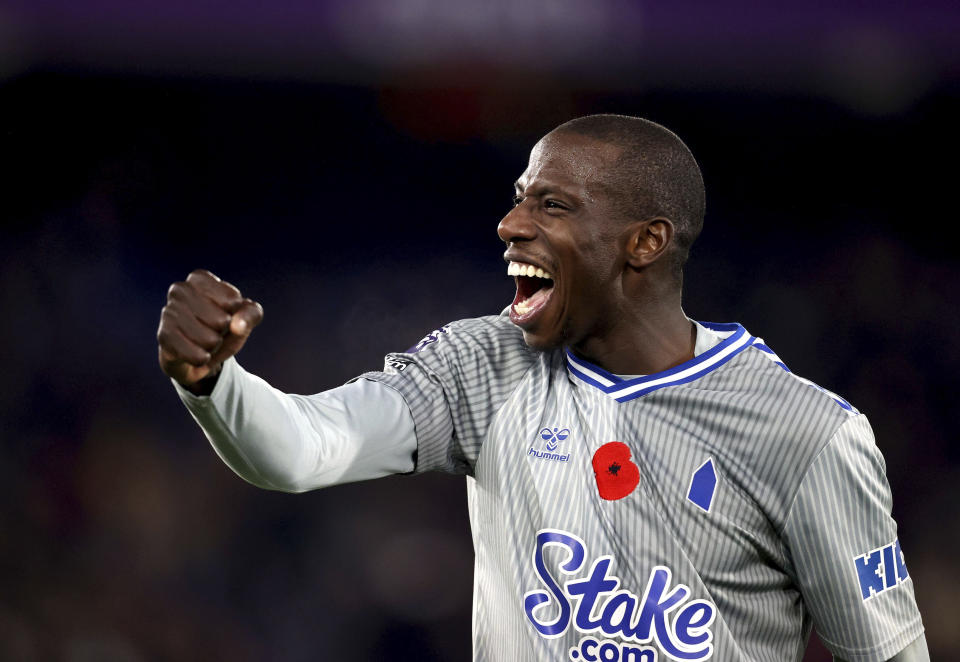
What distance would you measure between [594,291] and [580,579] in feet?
1.90

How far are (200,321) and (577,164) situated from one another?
0.93 meters

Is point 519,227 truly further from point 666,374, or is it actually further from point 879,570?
point 879,570

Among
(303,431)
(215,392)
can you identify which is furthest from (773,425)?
(215,392)

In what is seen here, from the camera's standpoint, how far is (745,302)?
183 inches

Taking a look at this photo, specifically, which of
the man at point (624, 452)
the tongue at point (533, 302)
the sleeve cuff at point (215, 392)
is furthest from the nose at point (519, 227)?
the sleeve cuff at point (215, 392)

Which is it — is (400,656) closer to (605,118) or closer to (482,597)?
(482,597)

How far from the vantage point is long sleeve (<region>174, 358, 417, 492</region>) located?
172cm

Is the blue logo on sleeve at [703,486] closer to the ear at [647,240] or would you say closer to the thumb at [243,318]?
the ear at [647,240]

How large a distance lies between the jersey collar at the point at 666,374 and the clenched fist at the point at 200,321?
859mm

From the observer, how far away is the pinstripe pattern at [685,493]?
2.03m

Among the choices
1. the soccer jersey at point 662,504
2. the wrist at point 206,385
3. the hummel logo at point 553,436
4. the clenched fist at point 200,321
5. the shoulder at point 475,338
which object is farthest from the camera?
the shoulder at point 475,338

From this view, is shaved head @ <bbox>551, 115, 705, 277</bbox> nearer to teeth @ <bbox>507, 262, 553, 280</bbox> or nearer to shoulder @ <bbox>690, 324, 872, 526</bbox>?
teeth @ <bbox>507, 262, 553, 280</bbox>

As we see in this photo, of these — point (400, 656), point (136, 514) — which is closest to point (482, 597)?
point (400, 656)

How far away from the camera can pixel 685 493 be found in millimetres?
2076
